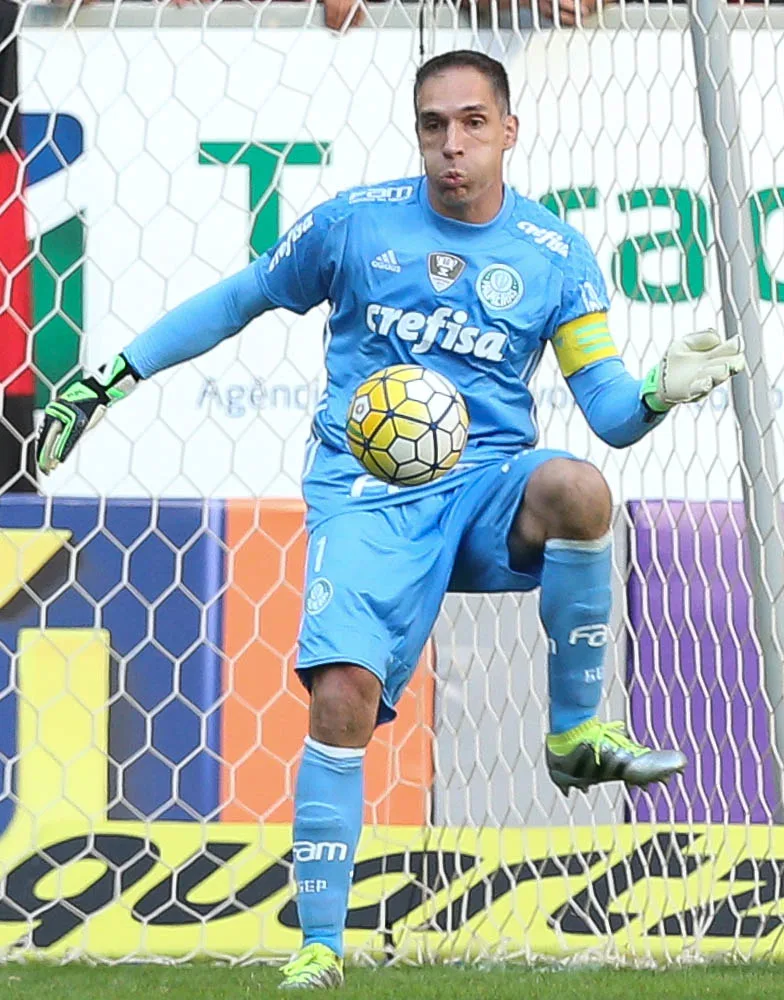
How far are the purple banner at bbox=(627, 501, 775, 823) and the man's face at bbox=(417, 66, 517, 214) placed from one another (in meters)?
1.25

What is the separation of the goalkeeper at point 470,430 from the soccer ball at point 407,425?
0.13m

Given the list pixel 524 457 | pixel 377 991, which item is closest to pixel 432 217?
pixel 524 457

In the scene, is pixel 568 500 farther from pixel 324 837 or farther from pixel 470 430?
pixel 324 837

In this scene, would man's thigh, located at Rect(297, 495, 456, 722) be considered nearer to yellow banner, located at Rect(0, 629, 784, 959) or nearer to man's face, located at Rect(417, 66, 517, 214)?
man's face, located at Rect(417, 66, 517, 214)

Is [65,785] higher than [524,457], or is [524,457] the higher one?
[524,457]

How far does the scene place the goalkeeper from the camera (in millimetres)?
3496

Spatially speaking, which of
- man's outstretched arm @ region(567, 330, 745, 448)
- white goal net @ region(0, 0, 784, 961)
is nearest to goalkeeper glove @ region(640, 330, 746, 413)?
man's outstretched arm @ region(567, 330, 745, 448)

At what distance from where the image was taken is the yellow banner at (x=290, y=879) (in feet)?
14.8

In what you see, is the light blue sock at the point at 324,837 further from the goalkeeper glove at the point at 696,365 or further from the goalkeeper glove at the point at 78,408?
the goalkeeper glove at the point at 696,365

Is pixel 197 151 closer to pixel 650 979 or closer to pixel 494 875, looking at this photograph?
pixel 494 875

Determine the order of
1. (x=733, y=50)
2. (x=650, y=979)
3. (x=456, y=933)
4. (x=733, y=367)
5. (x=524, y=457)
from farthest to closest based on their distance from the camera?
(x=733, y=50), (x=456, y=933), (x=650, y=979), (x=524, y=457), (x=733, y=367)

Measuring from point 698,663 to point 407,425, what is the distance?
1.59 meters

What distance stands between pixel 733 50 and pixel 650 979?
7.47ft

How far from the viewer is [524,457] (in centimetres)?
363
